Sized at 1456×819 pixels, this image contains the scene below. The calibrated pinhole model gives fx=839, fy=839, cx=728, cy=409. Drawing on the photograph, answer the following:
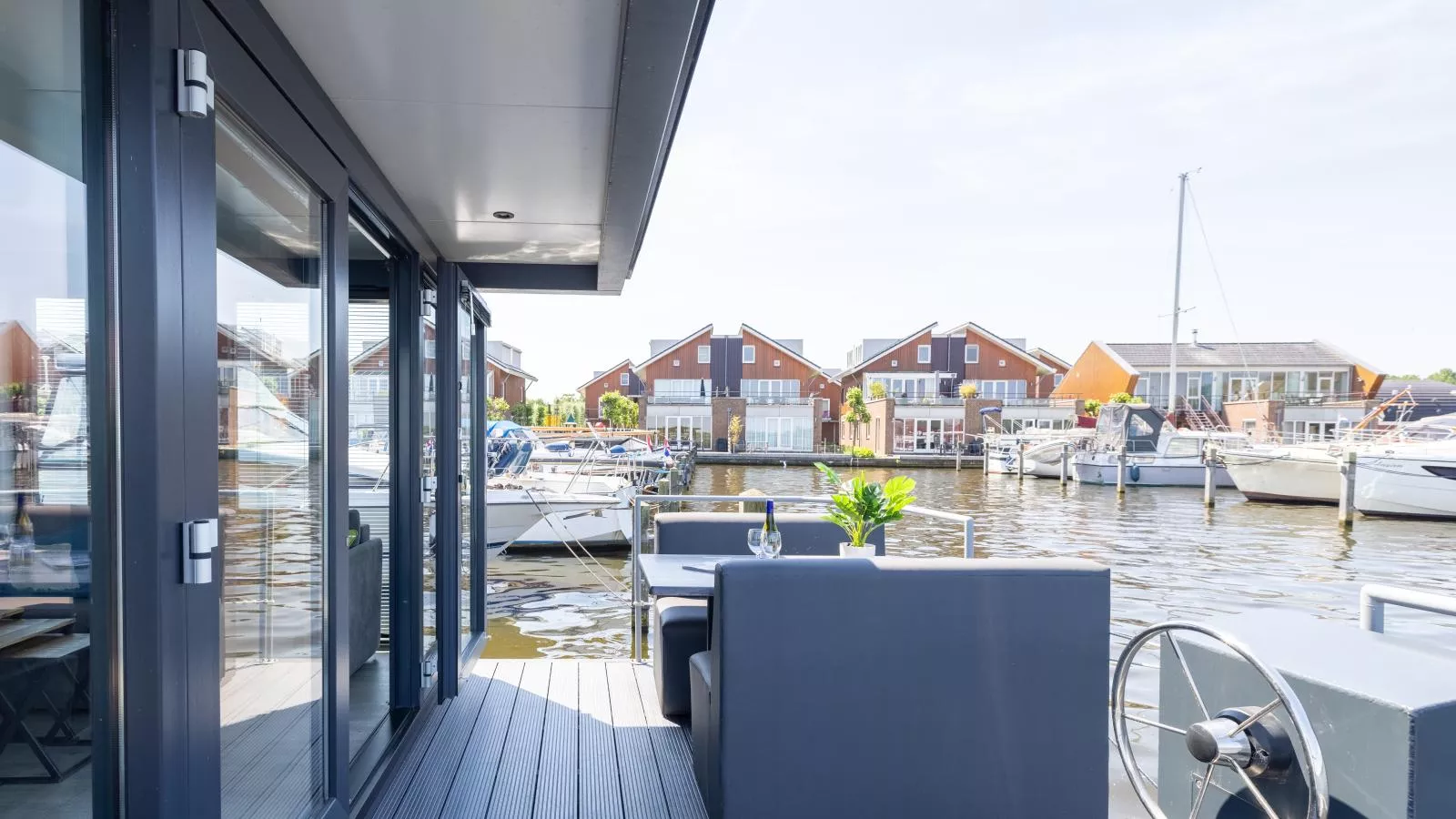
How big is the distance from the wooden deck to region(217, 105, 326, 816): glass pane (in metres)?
0.83

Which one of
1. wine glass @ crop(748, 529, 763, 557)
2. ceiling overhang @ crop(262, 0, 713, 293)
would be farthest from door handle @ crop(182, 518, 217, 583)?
wine glass @ crop(748, 529, 763, 557)

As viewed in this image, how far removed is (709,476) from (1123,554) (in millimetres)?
14531

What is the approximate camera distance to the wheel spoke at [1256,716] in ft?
4.95

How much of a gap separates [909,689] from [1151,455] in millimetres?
24489

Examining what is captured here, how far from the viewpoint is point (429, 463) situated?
3.61m

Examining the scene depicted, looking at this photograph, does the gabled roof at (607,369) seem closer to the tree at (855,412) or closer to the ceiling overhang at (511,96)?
the tree at (855,412)

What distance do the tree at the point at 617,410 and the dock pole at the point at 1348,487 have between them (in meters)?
24.0

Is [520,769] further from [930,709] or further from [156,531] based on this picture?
[156,531]

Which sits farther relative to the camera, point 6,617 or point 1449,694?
point 1449,694

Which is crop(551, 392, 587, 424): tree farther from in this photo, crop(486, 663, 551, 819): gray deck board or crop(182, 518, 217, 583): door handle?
crop(182, 518, 217, 583): door handle

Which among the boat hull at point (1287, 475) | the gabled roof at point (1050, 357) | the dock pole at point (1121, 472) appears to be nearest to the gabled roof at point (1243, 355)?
the gabled roof at point (1050, 357)

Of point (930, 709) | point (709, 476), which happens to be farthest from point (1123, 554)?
point (709, 476)

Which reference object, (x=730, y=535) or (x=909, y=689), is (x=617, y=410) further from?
(x=909, y=689)

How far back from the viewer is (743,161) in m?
18.8
